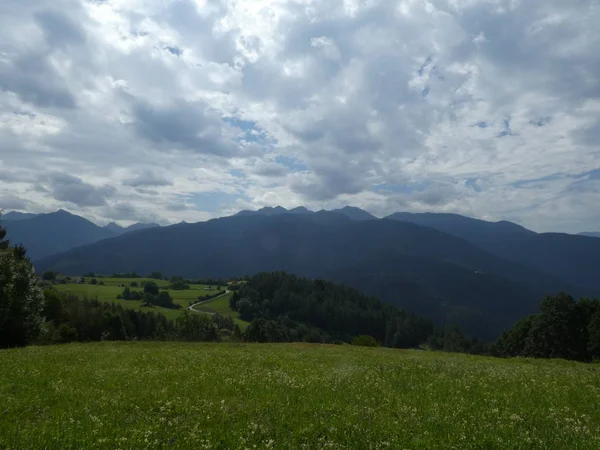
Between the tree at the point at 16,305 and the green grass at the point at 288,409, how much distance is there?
34288 millimetres

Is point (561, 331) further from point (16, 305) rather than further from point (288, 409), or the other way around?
point (16, 305)

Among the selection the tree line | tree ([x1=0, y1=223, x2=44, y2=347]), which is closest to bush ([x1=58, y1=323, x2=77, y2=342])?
tree ([x1=0, y1=223, x2=44, y2=347])

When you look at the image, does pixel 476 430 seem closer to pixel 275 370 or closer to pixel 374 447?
pixel 374 447

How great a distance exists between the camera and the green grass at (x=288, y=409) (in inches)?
367

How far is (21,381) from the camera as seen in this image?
50.4ft

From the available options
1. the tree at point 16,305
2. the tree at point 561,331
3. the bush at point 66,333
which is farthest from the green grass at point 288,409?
the tree at point 561,331

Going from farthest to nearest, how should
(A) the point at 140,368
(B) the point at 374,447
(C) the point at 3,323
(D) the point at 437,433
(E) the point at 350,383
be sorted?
(C) the point at 3,323 < (A) the point at 140,368 < (E) the point at 350,383 < (D) the point at 437,433 < (B) the point at 374,447

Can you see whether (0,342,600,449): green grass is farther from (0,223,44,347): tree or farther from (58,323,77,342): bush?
(58,323,77,342): bush

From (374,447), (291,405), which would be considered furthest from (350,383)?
(374,447)

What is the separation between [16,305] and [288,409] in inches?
2018

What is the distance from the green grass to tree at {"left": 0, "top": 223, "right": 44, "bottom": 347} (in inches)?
1350

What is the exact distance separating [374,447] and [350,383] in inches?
311

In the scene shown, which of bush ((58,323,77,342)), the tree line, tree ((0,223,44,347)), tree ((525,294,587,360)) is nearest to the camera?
tree ((0,223,44,347))

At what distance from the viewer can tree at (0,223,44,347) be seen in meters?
47.4
